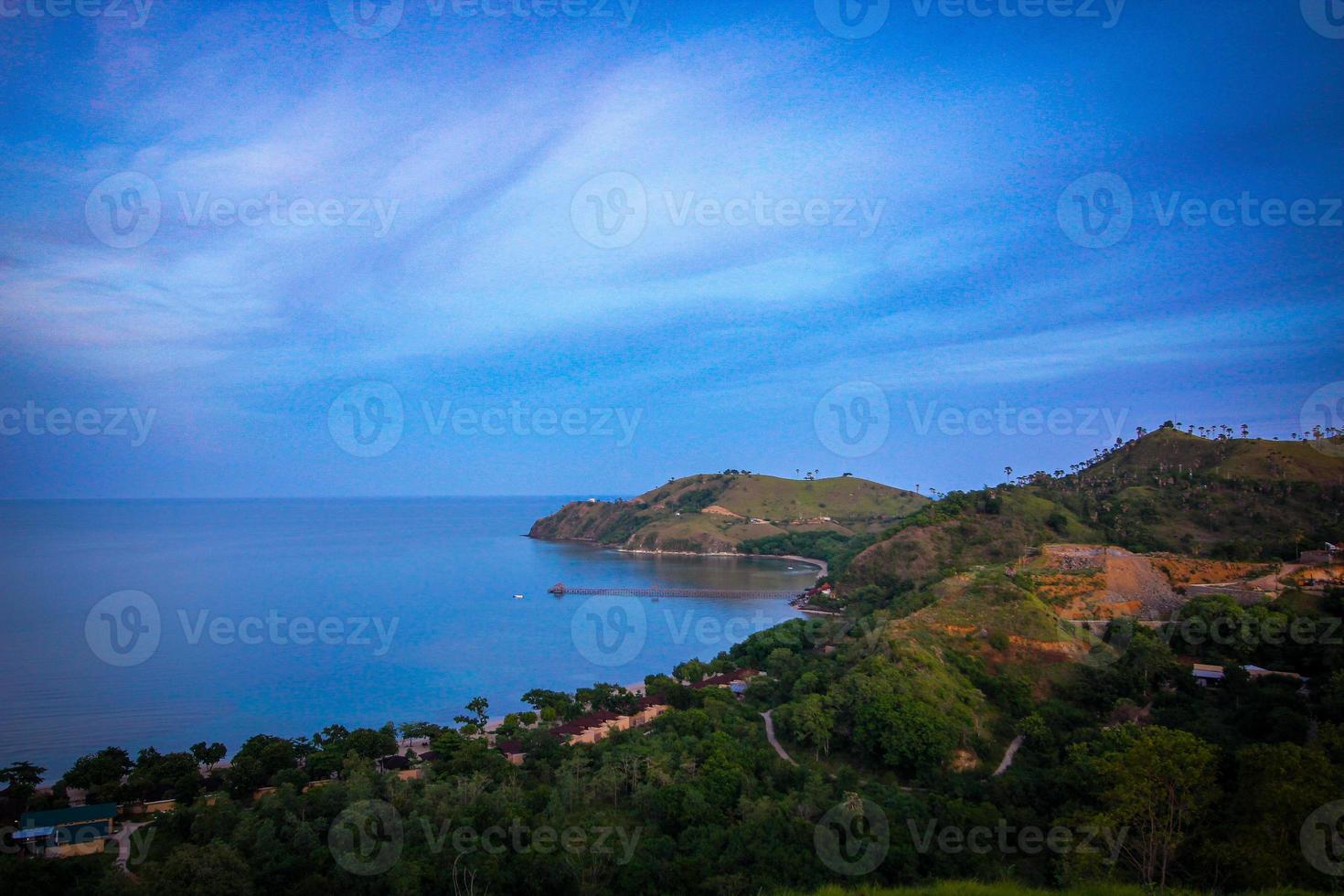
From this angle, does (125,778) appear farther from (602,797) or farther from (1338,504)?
(1338,504)

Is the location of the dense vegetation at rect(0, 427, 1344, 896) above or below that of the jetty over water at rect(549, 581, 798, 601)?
above

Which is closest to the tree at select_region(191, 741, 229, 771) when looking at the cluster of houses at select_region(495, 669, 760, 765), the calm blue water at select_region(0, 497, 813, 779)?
the calm blue water at select_region(0, 497, 813, 779)

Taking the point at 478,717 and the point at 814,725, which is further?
the point at 478,717

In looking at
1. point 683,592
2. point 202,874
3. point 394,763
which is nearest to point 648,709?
point 394,763

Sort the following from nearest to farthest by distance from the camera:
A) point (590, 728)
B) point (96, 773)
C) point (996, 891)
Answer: point (996, 891) → point (96, 773) → point (590, 728)

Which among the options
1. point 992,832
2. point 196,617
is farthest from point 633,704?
point 196,617

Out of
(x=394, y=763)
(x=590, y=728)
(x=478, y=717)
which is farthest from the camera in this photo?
(x=478, y=717)

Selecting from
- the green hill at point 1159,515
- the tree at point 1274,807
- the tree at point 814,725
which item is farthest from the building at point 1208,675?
the green hill at point 1159,515

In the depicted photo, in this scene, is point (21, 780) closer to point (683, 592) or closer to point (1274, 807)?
point (1274, 807)

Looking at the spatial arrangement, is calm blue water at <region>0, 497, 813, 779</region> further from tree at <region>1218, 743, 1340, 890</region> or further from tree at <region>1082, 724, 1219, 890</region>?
tree at <region>1218, 743, 1340, 890</region>
